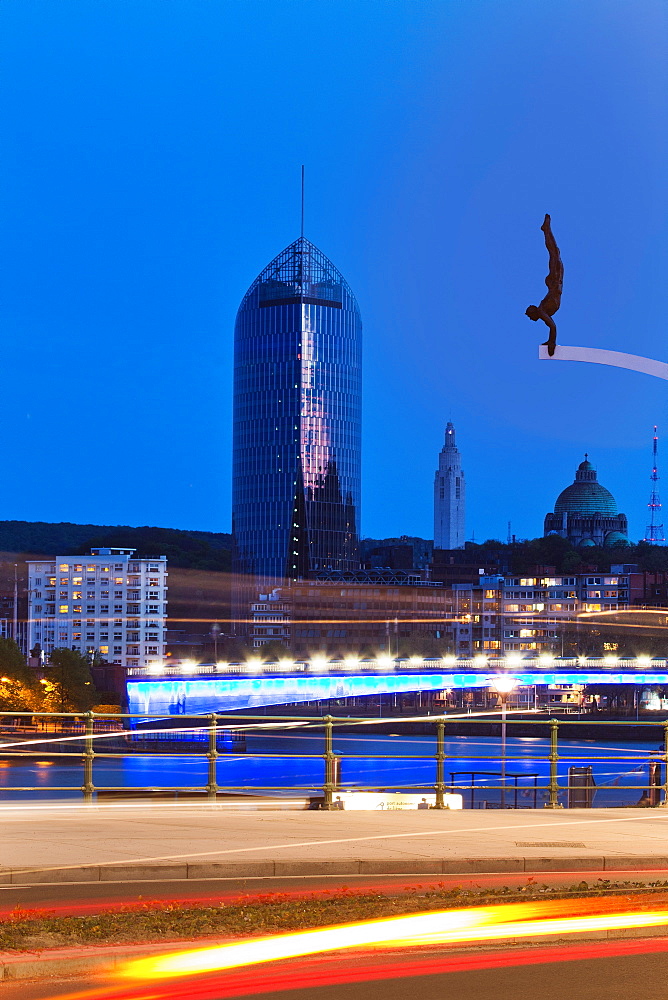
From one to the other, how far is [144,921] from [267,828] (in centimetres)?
667

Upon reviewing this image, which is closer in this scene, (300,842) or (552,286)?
(300,842)

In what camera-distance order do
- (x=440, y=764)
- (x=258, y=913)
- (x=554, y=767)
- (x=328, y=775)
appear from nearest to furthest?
(x=258, y=913)
(x=328, y=775)
(x=440, y=764)
(x=554, y=767)

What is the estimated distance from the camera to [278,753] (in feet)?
120

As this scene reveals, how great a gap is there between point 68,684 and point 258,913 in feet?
357

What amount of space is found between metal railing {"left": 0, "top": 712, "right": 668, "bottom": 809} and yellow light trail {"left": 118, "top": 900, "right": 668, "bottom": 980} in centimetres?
518

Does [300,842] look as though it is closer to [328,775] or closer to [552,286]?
[328,775]

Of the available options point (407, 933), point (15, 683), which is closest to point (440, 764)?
point (407, 933)

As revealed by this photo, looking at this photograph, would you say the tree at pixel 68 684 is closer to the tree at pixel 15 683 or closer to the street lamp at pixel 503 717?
the tree at pixel 15 683

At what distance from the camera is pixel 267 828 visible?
1641cm

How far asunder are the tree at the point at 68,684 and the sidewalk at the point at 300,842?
95.8 meters

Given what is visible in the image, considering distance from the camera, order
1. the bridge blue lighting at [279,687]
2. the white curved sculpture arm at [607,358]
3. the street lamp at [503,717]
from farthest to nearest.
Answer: the bridge blue lighting at [279,687]
the street lamp at [503,717]
the white curved sculpture arm at [607,358]

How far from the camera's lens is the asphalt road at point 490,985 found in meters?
8.13

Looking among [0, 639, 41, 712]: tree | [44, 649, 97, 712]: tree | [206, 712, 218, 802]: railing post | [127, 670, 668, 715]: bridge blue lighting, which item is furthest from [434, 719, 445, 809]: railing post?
[44, 649, 97, 712]: tree

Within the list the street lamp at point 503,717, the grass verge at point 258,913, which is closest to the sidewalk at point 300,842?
the grass verge at point 258,913
